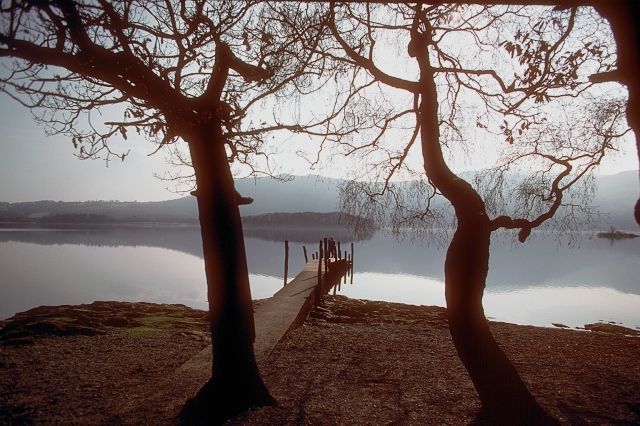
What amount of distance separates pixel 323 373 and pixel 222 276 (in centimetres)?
281

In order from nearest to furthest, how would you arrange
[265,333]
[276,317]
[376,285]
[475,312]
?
[475,312] < [265,333] < [276,317] < [376,285]

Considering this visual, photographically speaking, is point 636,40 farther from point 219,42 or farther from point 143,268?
point 143,268

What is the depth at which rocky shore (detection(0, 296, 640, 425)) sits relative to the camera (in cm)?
533

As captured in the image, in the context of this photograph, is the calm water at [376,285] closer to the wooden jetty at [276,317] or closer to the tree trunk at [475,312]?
the wooden jetty at [276,317]

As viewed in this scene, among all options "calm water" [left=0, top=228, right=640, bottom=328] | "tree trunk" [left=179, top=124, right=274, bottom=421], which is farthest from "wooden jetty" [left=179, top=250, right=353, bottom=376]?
"calm water" [left=0, top=228, right=640, bottom=328]

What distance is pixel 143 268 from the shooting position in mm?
46156

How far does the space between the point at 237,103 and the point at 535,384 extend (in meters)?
6.22

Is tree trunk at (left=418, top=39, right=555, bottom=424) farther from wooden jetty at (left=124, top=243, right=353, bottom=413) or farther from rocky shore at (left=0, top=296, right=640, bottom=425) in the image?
wooden jetty at (left=124, top=243, right=353, bottom=413)

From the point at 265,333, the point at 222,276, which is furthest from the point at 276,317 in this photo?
the point at 222,276

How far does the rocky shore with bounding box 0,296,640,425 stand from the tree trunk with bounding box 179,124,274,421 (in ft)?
1.51

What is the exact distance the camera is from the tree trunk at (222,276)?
536cm

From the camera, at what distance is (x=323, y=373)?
7059 mm

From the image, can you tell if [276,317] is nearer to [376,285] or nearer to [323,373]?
[323,373]

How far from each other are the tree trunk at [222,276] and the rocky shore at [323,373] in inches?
18.1
